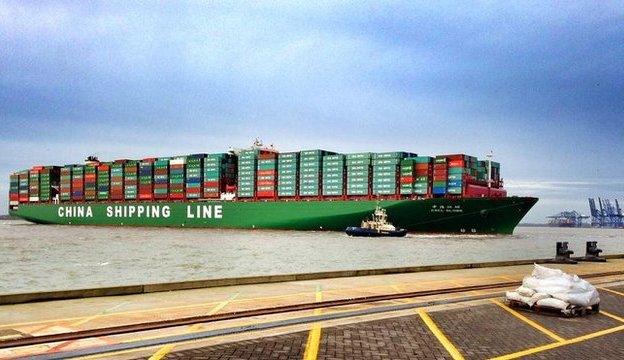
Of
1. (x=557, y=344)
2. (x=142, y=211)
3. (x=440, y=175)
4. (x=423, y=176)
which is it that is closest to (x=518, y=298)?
(x=557, y=344)

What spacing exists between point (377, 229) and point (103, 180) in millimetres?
63586

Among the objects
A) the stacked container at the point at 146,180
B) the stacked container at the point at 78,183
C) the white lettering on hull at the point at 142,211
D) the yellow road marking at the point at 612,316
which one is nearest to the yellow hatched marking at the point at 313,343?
the yellow road marking at the point at 612,316

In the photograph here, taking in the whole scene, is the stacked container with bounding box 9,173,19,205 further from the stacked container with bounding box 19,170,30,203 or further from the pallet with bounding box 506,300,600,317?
the pallet with bounding box 506,300,600,317

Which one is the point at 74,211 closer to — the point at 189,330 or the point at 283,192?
the point at 283,192

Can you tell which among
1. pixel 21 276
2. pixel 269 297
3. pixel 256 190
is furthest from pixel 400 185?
pixel 269 297

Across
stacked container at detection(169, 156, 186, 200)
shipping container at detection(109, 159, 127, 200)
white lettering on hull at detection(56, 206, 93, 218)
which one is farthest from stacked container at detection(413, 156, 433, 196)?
white lettering on hull at detection(56, 206, 93, 218)

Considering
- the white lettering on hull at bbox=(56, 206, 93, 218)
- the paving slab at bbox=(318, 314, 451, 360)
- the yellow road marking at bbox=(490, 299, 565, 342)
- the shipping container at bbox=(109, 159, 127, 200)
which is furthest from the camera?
the white lettering on hull at bbox=(56, 206, 93, 218)

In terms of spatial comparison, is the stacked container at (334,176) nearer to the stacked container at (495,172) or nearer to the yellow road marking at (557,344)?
the stacked container at (495,172)

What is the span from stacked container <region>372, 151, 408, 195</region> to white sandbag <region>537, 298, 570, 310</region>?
207ft

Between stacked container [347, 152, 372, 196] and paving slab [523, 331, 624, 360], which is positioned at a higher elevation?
stacked container [347, 152, 372, 196]

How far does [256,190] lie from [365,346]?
262 feet

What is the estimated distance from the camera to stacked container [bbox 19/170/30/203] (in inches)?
4685

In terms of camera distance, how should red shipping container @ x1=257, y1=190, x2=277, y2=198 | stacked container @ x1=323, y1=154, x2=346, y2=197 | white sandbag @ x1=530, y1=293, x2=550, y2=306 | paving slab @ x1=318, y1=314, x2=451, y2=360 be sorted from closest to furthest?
paving slab @ x1=318, y1=314, x2=451, y2=360
white sandbag @ x1=530, y1=293, x2=550, y2=306
stacked container @ x1=323, y1=154, x2=346, y2=197
red shipping container @ x1=257, y1=190, x2=277, y2=198

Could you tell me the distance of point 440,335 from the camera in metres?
9.06
